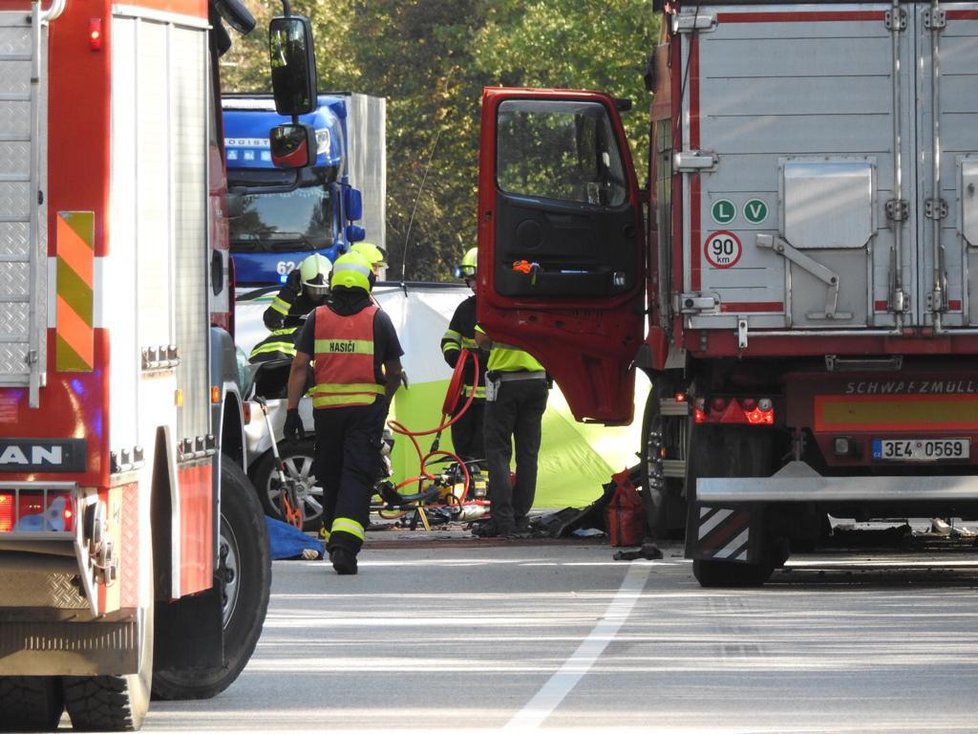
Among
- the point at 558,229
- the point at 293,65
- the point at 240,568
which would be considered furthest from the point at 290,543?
the point at 240,568

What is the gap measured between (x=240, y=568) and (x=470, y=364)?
10.5m

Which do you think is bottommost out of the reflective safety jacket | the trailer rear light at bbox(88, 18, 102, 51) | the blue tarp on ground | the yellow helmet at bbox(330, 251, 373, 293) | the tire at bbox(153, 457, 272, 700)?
the blue tarp on ground

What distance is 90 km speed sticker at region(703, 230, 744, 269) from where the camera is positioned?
43.8ft

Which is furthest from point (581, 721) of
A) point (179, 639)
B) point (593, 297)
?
point (593, 297)

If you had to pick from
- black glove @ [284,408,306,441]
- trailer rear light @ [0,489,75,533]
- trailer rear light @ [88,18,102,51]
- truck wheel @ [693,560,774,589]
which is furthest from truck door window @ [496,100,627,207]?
trailer rear light @ [0,489,75,533]

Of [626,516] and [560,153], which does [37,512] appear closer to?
[560,153]

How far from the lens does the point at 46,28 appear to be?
722 centimetres

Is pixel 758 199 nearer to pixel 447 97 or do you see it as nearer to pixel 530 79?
pixel 530 79

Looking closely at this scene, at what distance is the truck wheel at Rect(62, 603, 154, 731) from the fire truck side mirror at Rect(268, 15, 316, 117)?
263cm

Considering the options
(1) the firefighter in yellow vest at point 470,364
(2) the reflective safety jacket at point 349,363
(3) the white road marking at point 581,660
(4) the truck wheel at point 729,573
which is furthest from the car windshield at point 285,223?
(4) the truck wheel at point 729,573

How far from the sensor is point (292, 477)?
1791 centimetres

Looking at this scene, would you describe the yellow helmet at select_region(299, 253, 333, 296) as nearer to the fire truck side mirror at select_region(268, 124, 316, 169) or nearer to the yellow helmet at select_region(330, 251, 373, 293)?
the yellow helmet at select_region(330, 251, 373, 293)

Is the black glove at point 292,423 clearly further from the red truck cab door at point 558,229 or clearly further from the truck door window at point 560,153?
the truck door window at point 560,153

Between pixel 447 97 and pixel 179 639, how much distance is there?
A: 149 ft
